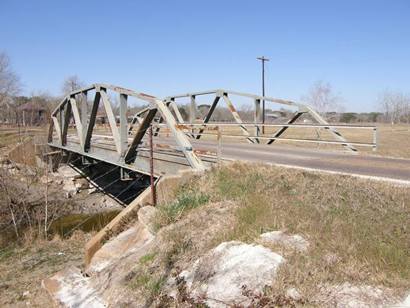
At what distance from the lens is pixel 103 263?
23.5 feet

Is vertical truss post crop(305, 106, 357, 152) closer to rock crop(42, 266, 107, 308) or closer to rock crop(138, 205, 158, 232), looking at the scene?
rock crop(138, 205, 158, 232)

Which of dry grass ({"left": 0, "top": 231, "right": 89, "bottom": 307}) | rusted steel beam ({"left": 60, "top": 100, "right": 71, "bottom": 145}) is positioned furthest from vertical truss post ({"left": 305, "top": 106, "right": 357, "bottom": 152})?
→ rusted steel beam ({"left": 60, "top": 100, "right": 71, "bottom": 145})

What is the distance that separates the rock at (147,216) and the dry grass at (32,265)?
187cm

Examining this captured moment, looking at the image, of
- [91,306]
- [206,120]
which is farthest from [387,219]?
[206,120]

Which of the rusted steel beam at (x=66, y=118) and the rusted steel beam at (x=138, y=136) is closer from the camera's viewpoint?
the rusted steel beam at (x=138, y=136)

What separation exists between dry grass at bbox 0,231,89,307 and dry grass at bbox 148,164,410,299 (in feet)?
9.64

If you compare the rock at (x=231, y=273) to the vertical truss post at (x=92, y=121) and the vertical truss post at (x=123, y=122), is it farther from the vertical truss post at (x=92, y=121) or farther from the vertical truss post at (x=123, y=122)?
the vertical truss post at (x=92, y=121)

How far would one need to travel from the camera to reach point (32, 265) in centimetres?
880

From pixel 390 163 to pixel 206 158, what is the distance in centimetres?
498

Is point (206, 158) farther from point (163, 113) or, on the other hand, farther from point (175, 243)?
point (175, 243)

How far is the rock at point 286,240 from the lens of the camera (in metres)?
4.56

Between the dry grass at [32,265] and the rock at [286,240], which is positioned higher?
the rock at [286,240]

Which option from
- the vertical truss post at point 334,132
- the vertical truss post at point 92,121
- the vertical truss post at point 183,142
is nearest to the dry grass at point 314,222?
the vertical truss post at point 183,142

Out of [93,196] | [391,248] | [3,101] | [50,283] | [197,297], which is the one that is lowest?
[93,196]
